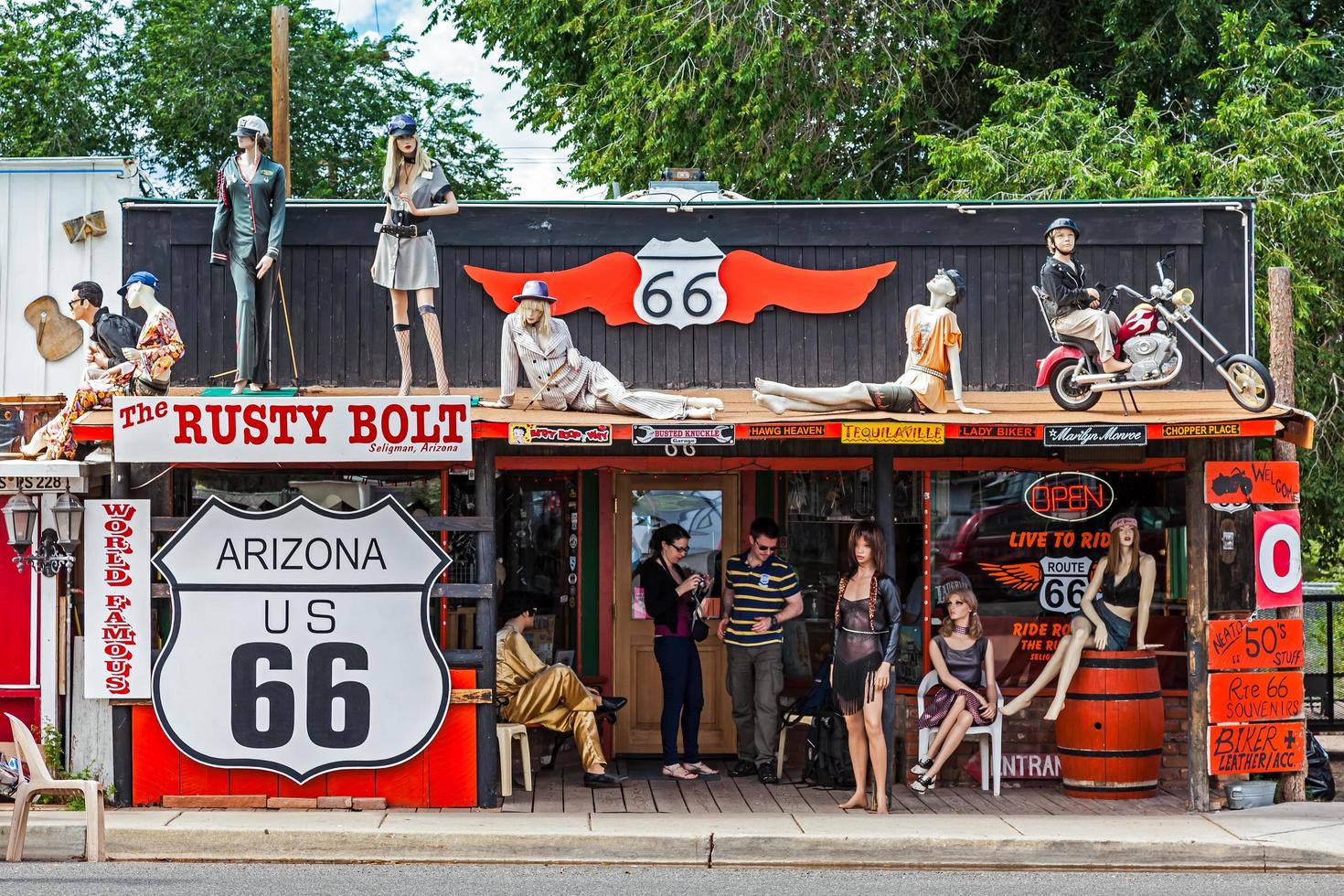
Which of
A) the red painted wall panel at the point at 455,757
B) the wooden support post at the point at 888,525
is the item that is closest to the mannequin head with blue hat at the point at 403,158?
the red painted wall panel at the point at 455,757

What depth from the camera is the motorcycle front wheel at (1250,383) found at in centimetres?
930

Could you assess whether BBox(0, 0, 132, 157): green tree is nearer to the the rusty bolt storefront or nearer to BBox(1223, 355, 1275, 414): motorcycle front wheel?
the the rusty bolt storefront

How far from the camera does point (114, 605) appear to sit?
9484 mm

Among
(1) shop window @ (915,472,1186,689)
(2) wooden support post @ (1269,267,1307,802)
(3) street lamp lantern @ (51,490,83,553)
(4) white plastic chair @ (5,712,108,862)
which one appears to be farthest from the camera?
(1) shop window @ (915,472,1186,689)

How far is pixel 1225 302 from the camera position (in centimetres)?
1064

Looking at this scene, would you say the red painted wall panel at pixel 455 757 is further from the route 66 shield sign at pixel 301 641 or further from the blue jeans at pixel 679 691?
the blue jeans at pixel 679 691

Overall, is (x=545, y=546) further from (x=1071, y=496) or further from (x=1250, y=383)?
(x=1250, y=383)

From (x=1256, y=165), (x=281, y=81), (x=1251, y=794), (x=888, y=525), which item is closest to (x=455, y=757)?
(x=888, y=525)

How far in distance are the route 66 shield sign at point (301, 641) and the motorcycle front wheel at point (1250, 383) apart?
519 centimetres

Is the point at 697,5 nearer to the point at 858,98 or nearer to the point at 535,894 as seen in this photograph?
the point at 858,98

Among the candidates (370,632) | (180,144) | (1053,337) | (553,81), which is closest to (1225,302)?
(1053,337)

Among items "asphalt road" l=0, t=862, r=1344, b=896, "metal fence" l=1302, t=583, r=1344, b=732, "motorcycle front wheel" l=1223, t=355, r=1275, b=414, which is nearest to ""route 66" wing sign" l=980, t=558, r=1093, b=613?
"motorcycle front wheel" l=1223, t=355, r=1275, b=414

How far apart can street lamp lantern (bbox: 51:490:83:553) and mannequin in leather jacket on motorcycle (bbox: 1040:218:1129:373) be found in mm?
6516

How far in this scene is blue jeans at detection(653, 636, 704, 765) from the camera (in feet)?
34.4
